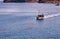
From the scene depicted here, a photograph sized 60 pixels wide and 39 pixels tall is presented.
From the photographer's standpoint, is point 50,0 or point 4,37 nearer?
point 4,37

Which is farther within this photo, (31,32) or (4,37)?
(31,32)

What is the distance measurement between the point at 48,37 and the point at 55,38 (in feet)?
1.25

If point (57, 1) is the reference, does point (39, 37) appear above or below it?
above

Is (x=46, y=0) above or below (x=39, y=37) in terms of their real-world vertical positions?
below

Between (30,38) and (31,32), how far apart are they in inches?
59.4

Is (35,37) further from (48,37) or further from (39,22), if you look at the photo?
(39,22)

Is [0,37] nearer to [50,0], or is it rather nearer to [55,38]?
[55,38]

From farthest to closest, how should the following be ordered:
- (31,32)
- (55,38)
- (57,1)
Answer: (57,1) < (31,32) < (55,38)

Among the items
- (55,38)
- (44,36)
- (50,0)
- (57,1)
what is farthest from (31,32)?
(50,0)

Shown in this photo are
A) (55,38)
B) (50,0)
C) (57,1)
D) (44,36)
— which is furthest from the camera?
(50,0)

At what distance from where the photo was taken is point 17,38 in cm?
943

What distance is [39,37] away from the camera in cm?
965

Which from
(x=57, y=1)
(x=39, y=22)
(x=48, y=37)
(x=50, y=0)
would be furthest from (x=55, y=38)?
(x=50, y=0)

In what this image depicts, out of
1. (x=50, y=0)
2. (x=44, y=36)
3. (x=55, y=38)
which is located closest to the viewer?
(x=55, y=38)
